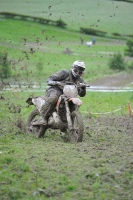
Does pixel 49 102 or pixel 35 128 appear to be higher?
pixel 49 102

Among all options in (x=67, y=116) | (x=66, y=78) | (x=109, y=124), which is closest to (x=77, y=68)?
(x=66, y=78)

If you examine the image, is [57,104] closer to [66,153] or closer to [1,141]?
[1,141]

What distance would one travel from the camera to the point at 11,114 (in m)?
22.9

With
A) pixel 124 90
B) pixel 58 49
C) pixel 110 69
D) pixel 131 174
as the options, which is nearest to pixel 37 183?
pixel 131 174

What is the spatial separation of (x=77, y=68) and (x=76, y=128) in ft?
5.06

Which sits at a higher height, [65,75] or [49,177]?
[65,75]

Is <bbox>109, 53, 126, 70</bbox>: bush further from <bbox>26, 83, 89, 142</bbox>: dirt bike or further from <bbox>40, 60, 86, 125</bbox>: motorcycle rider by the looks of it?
<bbox>40, 60, 86, 125</bbox>: motorcycle rider

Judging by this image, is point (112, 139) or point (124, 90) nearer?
point (112, 139)

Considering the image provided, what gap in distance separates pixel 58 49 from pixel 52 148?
2244 inches

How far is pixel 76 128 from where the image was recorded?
1438 cm

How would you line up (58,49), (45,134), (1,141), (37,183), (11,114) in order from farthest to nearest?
1. (58,49)
2. (11,114)
3. (45,134)
4. (1,141)
5. (37,183)

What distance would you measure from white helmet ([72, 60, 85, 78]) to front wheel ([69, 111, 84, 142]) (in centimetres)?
111

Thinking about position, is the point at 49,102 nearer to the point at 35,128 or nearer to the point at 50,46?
the point at 35,128

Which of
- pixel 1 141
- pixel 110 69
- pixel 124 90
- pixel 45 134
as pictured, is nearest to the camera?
pixel 1 141
